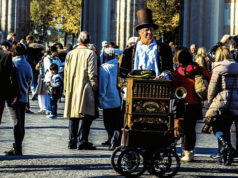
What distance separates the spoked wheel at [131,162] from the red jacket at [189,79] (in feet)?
6.04

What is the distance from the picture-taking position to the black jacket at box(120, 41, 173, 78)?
361 inches

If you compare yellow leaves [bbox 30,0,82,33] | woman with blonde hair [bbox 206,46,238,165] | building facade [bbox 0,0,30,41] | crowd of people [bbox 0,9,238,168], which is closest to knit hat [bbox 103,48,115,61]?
crowd of people [bbox 0,9,238,168]

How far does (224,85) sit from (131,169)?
6.94 ft

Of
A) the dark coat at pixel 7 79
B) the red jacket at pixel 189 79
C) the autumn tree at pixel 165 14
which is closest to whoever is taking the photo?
the dark coat at pixel 7 79

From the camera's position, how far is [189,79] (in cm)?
1031

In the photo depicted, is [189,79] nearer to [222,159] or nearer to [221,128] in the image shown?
[221,128]

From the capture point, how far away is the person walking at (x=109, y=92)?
12.1 m

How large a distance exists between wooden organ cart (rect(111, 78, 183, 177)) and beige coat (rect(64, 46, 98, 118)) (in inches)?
103

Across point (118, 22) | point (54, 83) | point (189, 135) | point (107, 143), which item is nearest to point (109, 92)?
point (107, 143)

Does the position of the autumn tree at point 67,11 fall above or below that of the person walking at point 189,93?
above

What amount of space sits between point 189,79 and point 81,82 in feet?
6.13

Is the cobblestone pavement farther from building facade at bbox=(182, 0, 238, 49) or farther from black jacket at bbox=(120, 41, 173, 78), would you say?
building facade at bbox=(182, 0, 238, 49)

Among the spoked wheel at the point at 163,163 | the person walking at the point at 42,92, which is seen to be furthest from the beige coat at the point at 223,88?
the person walking at the point at 42,92

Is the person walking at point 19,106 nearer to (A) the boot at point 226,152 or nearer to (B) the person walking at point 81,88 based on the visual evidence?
(B) the person walking at point 81,88
